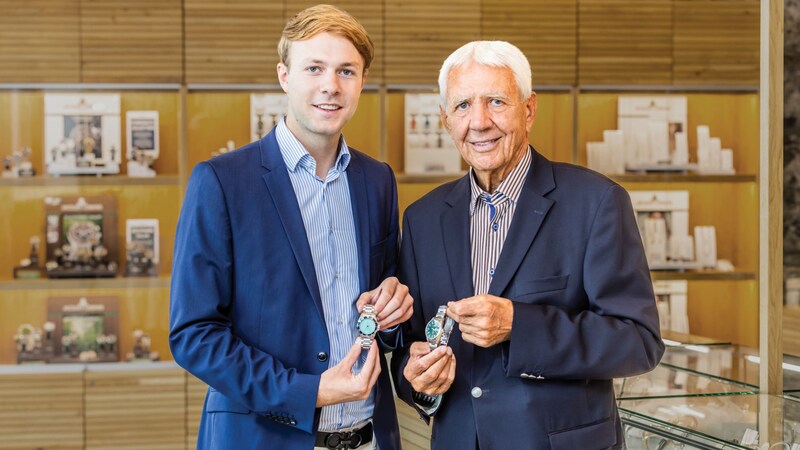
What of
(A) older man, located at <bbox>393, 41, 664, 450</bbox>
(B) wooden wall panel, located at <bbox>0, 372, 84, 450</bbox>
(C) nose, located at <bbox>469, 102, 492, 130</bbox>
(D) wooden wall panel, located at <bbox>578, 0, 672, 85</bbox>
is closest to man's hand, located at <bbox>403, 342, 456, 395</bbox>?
(A) older man, located at <bbox>393, 41, 664, 450</bbox>

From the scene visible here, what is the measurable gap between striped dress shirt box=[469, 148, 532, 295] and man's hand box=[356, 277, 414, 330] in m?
0.14

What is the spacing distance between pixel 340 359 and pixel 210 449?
12.1 inches

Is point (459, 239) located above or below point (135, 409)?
above

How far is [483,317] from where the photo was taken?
165 cm

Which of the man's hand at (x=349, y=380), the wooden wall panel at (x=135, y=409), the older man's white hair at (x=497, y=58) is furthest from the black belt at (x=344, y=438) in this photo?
the wooden wall panel at (x=135, y=409)

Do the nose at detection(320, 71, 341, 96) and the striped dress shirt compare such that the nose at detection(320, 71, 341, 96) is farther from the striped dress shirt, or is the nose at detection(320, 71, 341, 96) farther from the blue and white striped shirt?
the striped dress shirt

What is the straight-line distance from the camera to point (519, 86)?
5.87 ft

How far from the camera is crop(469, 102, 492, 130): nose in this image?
5.82 ft

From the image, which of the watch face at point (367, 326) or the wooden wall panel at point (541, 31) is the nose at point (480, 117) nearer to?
the watch face at point (367, 326)

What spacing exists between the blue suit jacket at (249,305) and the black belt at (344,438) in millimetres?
44

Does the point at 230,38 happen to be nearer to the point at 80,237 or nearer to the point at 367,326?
the point at 80,237

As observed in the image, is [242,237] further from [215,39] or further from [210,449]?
[215,39]

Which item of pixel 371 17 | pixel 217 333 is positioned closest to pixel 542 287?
pixel 217 333

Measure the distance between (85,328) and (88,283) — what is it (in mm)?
236
